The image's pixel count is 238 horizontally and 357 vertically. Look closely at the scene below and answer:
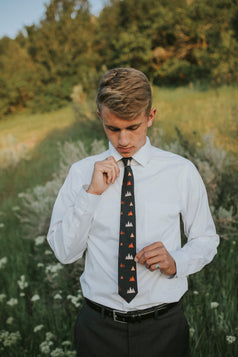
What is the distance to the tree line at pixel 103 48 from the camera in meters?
15.3

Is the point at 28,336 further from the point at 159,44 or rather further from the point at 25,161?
the point at 159,44

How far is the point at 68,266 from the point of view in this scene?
12.8ft

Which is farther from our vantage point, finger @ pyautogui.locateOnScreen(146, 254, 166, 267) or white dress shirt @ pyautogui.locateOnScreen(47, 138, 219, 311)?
white dress shirt @ pyautogui.locateOnScreen(47, 138, 219, 311)

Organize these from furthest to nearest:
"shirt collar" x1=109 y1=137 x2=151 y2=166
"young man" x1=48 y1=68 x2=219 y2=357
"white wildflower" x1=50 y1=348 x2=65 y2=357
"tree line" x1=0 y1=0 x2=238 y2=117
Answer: "tree line" x1=0 y1=0 x2=238 y2=117 → "white wildflower" x1=50 y1=348 x2=65 y2=357 → "shirt collar" x1=109 y1=137 x2=151 y2=166 → "young man" x1=48 y1=68 x2=219 y2=357

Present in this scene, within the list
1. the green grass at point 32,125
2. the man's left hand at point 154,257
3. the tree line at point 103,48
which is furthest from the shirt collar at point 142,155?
the tree line at point 103,48

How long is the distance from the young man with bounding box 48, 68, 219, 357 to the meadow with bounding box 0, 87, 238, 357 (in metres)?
1.14

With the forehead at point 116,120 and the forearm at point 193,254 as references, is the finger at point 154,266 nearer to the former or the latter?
the forearm at point 193,254

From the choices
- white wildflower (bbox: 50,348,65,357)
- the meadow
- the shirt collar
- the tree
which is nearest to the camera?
the shirt collar

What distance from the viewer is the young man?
1.62 m

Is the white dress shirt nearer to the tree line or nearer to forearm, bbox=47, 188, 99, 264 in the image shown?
forearm, bbox=47, 188, 99, 264

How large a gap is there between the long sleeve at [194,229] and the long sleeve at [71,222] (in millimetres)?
480

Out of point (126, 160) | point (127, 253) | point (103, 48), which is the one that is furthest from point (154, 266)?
point (103, 48)

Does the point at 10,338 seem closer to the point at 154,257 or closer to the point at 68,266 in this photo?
the point at 68,266

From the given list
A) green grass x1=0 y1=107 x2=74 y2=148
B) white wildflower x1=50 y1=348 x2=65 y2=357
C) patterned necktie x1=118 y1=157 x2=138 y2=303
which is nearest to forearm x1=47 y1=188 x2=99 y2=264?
patterned necktie x1=118 y1=157 x2=138 y2=303
